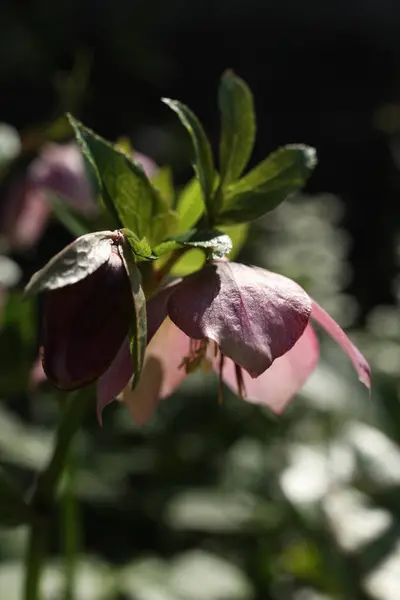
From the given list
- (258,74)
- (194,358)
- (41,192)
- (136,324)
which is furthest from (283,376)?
(258,74)

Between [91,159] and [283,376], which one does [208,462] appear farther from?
[91,159]

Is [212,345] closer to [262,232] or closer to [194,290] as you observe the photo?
[194,290]

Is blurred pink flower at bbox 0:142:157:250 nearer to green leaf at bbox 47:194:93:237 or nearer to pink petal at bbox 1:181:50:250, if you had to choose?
pink petal at bbox 1:181:50:250

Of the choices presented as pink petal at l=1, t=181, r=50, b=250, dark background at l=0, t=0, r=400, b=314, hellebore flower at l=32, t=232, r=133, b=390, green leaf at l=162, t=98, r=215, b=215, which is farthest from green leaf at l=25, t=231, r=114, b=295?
dark background at l=0, t=0, r=400, b=314

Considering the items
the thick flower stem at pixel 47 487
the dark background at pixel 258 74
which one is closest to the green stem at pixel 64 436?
the thick flower stem at pixel 47 487

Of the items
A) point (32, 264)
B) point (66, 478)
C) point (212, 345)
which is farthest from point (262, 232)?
point (212, 345)
